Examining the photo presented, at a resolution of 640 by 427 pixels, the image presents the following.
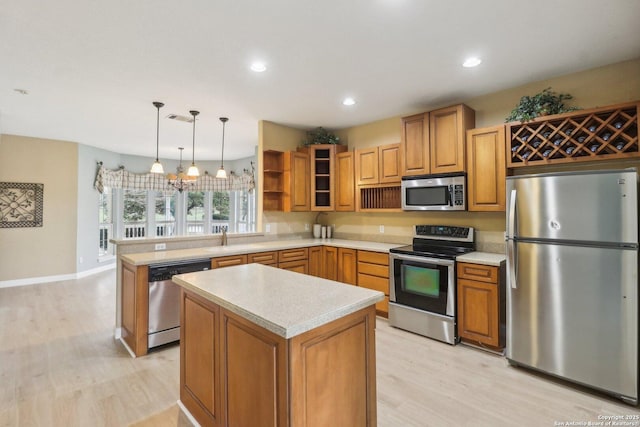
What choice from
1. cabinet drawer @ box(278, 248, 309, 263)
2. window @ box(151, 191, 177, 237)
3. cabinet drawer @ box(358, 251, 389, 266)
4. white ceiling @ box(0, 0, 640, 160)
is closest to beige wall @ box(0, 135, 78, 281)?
white ceiling @ box(0, 0, 640, 160)

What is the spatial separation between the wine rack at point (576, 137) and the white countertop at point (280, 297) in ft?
7.70

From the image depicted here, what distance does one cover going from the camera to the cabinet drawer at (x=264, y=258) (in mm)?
3682

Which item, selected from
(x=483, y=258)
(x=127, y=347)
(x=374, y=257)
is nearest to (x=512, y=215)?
(x=483, y=258)

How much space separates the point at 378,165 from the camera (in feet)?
13.9

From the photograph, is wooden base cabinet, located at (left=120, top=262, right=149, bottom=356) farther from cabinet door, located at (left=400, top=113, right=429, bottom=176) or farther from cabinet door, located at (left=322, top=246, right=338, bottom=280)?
cabinet door, located at (left=400, top=113, right=429, bottom=176)

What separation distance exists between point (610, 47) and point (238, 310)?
348cm

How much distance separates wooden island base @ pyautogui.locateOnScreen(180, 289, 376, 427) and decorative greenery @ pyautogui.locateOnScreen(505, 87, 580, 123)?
261 centimetres

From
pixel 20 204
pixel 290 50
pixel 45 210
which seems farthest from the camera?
pixel 45 210

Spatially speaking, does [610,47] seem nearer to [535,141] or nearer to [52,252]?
[535,141]

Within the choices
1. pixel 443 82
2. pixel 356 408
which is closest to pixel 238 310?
pixel 356 408

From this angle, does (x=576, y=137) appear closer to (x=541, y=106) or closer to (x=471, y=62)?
(x=541, y=106)

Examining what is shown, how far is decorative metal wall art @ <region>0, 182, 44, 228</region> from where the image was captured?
17.7 ft

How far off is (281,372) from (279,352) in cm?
8

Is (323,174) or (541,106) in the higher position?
(541,106)
